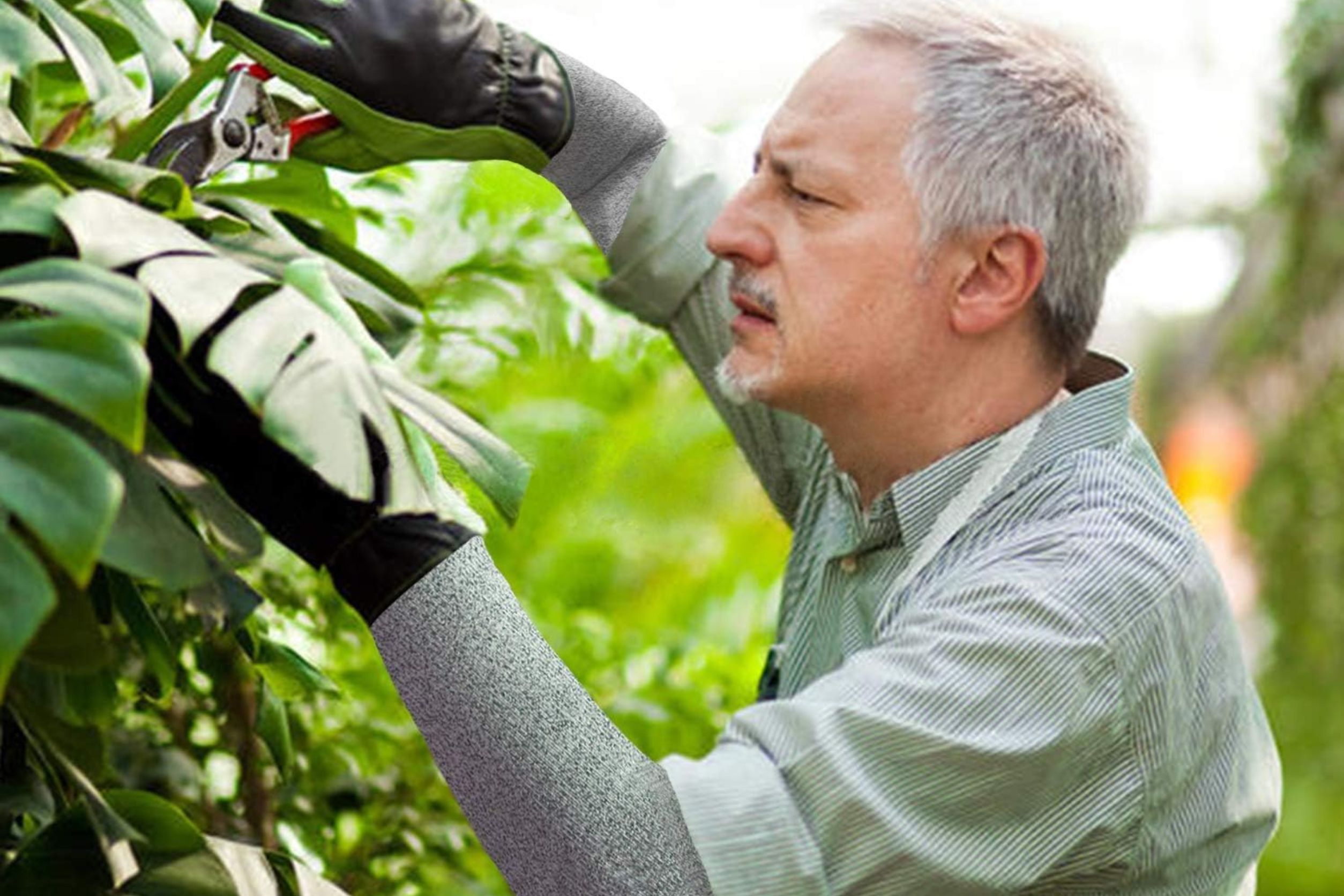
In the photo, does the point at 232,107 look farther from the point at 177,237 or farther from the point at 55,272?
the point at 55,272

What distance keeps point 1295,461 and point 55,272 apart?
17.3ft

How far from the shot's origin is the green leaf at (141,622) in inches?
47.6

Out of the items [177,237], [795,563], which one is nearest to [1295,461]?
[795,563]

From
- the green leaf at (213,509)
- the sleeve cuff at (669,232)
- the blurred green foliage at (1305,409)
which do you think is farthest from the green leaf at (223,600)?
the blurred green foliage at (1305,409)

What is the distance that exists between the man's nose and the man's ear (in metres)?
0.16

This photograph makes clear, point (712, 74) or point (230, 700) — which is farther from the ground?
point (230, 700)

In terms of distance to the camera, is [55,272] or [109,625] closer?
[55,272]

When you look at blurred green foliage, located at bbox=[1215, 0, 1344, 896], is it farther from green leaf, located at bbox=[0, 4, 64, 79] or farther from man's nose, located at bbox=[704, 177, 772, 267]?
green leaf, located at bbox=[0, 4, 64, 79]

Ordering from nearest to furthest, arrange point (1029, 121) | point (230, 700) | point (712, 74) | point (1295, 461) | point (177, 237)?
point (177, 237) → point (1029, 121) → point (230, 700) → point (1295, 461) → point (712, 74)

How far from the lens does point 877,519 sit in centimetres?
173

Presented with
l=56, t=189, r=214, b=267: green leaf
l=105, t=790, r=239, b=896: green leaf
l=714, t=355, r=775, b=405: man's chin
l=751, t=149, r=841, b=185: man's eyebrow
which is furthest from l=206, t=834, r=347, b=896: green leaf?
l=751, t=149, r=841, b=185: man's eyebrow

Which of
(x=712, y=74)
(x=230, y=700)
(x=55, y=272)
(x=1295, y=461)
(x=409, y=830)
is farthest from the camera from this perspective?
(x=712, y=74)

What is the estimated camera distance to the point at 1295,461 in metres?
5.90

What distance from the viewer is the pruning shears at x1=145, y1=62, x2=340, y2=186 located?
4.59ft
